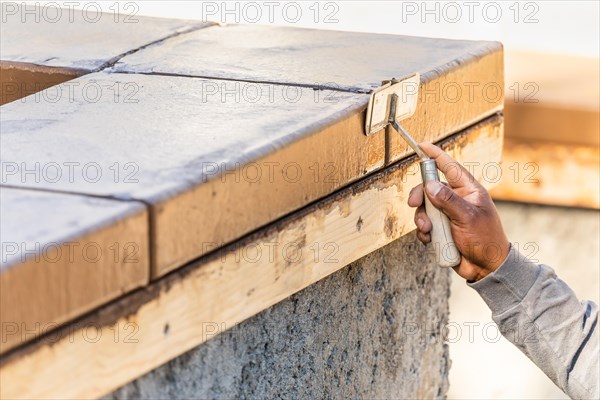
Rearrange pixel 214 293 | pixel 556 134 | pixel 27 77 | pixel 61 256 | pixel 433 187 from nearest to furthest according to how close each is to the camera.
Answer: pixel 61 256, pixel 214 293, pixel 433 187, pixel 27 77, pixel 556 134

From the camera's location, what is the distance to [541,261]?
165 inches

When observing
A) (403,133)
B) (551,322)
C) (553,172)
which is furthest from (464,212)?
(553,172)

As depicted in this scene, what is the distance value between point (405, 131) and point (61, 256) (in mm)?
828

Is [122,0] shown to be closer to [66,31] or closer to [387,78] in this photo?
[66,31]

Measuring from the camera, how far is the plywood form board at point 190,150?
4.81 ft

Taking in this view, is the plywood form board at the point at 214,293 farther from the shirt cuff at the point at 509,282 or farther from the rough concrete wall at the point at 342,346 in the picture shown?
the shirt cuff at the point at 509,282

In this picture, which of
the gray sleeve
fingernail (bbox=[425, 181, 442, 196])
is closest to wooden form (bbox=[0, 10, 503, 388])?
fingernail (bbox=[425, 181, 442, 196])

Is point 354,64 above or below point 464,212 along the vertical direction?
above

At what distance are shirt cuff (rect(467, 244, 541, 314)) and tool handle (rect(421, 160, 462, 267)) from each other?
141 millimetres

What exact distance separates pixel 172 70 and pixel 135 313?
78 centimetres

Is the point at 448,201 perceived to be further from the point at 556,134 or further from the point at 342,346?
the point at 556,134

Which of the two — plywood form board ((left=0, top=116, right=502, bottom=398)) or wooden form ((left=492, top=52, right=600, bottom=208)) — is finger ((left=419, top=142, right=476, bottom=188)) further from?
wooden form ((left=492, top=52, right=600, bottom=208))

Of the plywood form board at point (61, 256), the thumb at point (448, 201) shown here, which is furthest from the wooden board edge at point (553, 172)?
the plywood form board at point (61, 256)

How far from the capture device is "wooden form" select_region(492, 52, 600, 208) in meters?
4.06
